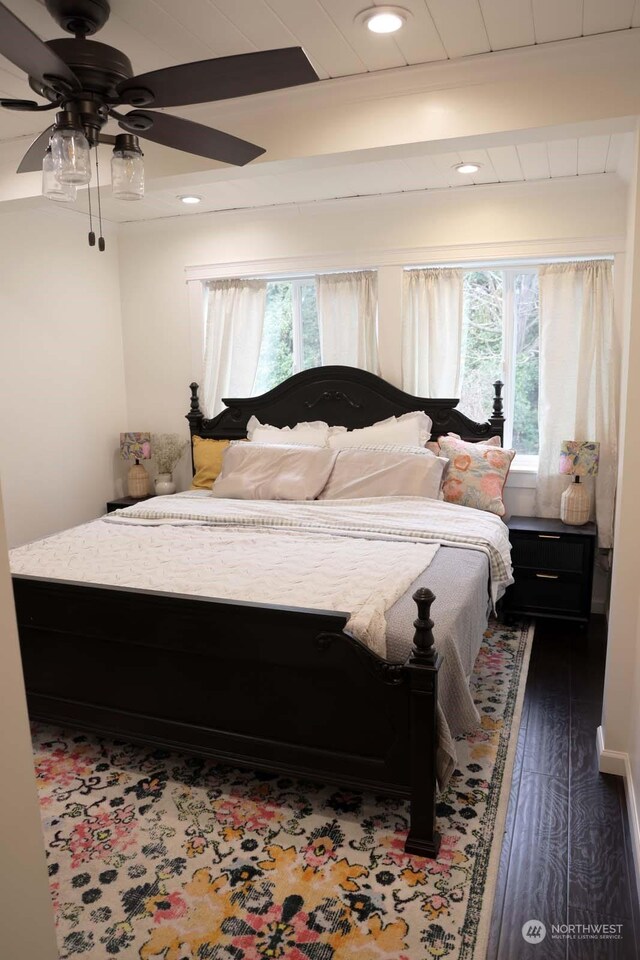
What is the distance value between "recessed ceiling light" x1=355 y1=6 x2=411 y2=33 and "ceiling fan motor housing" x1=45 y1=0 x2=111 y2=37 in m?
0.76

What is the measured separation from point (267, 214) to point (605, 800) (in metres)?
3.85

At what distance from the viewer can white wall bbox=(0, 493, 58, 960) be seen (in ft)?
2.74

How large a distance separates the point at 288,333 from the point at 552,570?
2.38 meters

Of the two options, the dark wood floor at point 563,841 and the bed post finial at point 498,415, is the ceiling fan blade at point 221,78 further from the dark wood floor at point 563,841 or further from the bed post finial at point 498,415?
the bed post finial at point 498,415

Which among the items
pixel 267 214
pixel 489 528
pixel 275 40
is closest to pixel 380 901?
pixel 489 528

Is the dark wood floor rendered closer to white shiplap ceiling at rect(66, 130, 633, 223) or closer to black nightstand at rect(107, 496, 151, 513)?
white shiplap ceiling at rect(66, 130, 633, 223)

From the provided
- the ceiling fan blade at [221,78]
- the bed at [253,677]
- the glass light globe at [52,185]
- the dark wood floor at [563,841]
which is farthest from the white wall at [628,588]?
the glass light globe at [52,185]

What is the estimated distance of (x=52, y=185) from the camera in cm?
196

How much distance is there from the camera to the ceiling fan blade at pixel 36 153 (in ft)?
6.87

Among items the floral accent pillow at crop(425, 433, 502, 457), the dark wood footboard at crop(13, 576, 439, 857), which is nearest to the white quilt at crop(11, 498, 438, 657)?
the dark wood footboard at crop(13, 576, 439, 857)

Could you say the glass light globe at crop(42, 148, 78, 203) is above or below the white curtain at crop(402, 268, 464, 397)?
above

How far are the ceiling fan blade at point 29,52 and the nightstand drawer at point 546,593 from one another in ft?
10.6

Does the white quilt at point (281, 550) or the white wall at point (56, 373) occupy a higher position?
the white wall at point (56, 373)

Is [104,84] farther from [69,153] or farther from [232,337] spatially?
[232,337]
